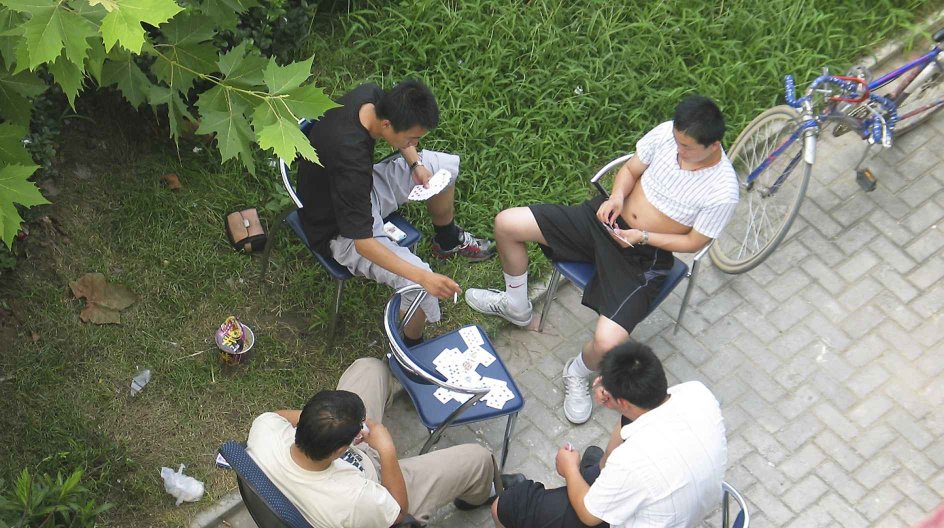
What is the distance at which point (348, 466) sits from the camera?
388 cm

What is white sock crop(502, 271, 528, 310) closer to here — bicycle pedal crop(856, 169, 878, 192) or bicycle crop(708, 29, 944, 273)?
bicycle crop(708, 29, 944, 273)

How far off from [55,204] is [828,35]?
17.1 feet

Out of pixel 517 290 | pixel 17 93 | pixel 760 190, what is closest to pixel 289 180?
pixel 17 93

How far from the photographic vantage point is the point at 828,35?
21.7 ft

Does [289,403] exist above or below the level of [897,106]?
below

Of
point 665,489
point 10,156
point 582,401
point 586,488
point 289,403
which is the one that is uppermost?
point 10,156

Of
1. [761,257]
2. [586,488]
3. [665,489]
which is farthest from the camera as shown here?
[761,257]

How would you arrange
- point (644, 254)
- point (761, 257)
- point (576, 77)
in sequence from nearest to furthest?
point (644, 254)
point (761, 257)
point (576, 77)

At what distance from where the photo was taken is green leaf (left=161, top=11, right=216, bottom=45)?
170 inches

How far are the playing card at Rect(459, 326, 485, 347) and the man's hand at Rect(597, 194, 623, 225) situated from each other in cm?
90

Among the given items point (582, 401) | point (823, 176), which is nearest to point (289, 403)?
point (582, 401)

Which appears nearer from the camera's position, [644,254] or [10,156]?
[10,156]

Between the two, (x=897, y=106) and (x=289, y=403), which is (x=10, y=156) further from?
(x=897, y=106)

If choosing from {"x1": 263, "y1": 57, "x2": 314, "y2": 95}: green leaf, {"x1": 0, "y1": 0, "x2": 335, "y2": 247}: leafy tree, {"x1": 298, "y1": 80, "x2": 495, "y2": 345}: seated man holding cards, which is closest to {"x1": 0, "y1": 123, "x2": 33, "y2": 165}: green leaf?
{"x1": 0, "y1": 0, "x2": 335, "y2": 247}: leafy tree
